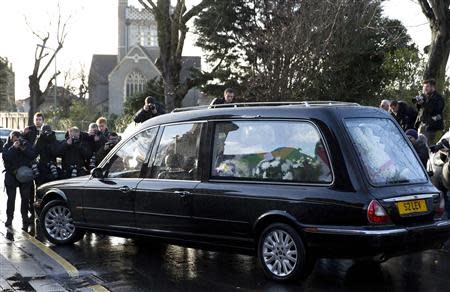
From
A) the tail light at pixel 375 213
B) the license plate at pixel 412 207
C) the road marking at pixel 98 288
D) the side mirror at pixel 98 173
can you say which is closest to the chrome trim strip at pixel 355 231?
the tail light at pixel 375 213

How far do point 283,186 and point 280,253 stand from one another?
716 mm

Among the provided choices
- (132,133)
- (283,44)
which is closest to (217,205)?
(132,133)

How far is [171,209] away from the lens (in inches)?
291

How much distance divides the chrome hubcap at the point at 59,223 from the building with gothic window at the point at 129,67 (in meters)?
64.8

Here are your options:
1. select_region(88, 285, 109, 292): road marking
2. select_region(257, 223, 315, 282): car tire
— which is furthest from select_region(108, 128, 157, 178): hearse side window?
select_region(257, 223, 315, 282): car tire

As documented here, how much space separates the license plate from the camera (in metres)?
6.25

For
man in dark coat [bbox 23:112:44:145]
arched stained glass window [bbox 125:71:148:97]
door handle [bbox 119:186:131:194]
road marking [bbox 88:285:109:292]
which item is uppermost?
arched stained glass window [bbox 125:71:148:97]

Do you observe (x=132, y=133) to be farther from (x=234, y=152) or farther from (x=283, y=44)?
(x=283, y=44)

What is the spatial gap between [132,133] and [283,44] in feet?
→ 52.1

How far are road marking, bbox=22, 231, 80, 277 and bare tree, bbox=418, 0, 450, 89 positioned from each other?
10741 millimetres

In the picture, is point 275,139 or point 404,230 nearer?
point 404,230


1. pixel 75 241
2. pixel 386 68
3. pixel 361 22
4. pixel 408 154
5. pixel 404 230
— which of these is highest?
pixel 361 22

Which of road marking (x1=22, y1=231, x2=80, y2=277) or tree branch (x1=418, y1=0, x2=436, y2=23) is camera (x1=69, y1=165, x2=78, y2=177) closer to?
road marking (x1=22, y1=231, x2=80, y2=277)

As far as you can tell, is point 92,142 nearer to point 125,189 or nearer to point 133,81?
point 125,189
